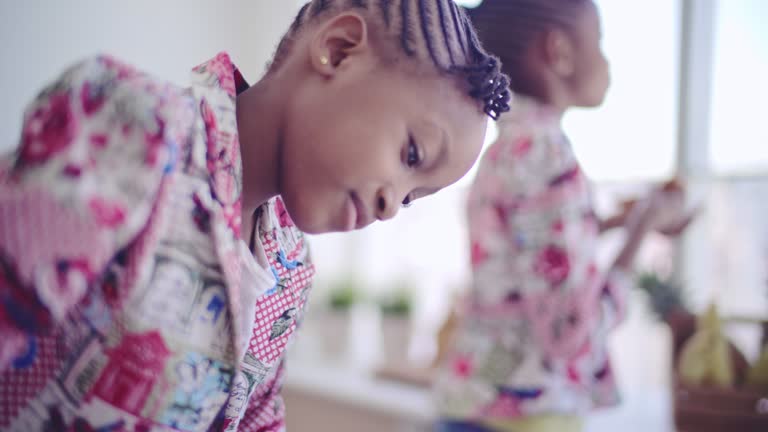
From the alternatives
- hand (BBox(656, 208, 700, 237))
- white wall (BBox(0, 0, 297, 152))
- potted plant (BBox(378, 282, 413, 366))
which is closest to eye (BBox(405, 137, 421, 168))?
white wall (BBox(0, 0, 297, 152))

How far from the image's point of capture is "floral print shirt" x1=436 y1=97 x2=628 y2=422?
616 millimetres

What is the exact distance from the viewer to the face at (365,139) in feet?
0.97

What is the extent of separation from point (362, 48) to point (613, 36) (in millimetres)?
424

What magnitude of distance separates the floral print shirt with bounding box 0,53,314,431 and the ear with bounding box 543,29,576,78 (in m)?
0.32

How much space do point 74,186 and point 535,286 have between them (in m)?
0.50

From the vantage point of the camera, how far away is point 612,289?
0.65m

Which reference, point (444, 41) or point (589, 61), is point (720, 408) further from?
point (444, 41)

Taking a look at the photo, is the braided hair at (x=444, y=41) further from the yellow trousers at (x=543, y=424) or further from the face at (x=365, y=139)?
the yellow trousers at (x=543, y=424)

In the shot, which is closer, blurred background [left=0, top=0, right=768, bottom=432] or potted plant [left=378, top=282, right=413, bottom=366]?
blurred background [left=0, top=0, right=768, bottom=432]

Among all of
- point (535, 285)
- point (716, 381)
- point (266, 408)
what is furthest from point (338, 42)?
point (716, 381)

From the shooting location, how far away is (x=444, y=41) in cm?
30

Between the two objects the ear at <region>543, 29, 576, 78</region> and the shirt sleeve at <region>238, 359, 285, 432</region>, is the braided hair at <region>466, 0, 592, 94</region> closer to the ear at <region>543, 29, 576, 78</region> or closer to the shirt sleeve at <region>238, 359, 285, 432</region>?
the ear at <region>543, 29, 576, 78</region>

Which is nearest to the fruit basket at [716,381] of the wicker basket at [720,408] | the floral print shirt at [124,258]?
the wicker basket at [720,408]

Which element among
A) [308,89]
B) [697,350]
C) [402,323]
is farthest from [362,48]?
[402,323]
